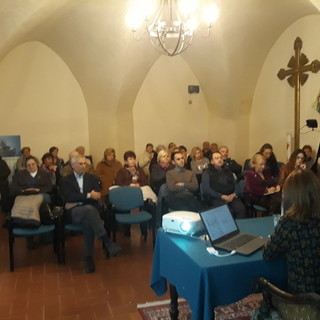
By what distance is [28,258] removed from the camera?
4.41 metres

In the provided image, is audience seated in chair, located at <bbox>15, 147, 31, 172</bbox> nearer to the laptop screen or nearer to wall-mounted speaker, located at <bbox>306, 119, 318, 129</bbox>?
wall-mounted speaker, located at <bbox>306, 119, 318, 129</bbox>

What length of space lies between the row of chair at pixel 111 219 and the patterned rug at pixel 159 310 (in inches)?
52.5

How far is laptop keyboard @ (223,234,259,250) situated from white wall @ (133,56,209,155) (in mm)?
6260

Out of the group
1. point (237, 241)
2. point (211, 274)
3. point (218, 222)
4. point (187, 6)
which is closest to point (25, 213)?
point (218, 222)

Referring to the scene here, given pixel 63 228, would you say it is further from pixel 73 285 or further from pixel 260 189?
pixel 260 189

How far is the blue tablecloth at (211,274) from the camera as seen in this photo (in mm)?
2121

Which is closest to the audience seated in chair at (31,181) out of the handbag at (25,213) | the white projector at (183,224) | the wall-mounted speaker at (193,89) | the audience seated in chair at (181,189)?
the handbag at (25,213)

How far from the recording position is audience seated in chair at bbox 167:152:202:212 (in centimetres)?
491

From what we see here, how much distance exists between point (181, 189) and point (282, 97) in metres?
3.35

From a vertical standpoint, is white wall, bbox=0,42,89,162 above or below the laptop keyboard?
above

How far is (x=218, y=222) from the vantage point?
2578 millimetres

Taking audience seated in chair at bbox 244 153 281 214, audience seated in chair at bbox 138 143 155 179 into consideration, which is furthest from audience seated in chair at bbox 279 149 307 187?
audience seated in chair at bbox 138 143 155 179

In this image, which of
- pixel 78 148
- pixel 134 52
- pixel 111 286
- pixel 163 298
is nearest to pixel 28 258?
pixel 111 286

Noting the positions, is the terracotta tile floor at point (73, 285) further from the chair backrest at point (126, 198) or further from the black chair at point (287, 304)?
the black chair at point (287, 304)
